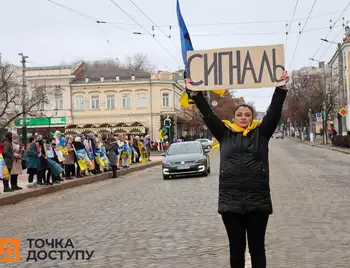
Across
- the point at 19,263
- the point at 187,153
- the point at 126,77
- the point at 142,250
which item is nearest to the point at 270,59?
the point at 142,250

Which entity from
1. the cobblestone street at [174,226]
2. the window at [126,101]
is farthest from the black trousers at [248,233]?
the window at [126,101]

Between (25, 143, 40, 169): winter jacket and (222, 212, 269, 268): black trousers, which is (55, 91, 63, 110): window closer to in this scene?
(25, 143, 40, 169): winter jacket

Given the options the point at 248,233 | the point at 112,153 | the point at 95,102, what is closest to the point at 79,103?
the point at 95,102

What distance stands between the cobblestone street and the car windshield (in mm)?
5838

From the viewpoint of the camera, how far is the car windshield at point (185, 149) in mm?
22984

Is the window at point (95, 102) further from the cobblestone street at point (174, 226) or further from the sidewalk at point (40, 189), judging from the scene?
the cobblestone street at point (174, 226)

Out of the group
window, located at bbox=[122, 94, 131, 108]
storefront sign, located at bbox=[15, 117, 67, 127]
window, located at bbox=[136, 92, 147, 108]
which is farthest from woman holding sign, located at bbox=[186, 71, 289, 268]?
window, located at bbox=[122, 94, 131, 108]

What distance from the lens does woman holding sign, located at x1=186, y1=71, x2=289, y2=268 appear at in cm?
494

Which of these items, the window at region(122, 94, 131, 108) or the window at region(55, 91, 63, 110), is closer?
the window at region(55, 91, 63, 110)

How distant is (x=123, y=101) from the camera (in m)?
72.4

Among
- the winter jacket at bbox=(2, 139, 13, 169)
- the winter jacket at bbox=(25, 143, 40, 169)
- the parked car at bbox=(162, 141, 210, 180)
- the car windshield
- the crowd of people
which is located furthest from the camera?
the car windshield

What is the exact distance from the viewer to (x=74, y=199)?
52.9ft

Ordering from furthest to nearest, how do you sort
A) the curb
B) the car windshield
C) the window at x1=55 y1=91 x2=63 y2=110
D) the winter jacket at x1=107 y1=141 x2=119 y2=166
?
the window at x1=55 y1=91 x2=63 y2=110, the winter jacket at x1=107 y1=141 x2=119 y2=166, the car windshield, the curb

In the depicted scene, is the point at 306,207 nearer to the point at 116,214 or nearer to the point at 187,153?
the point at 116,214
